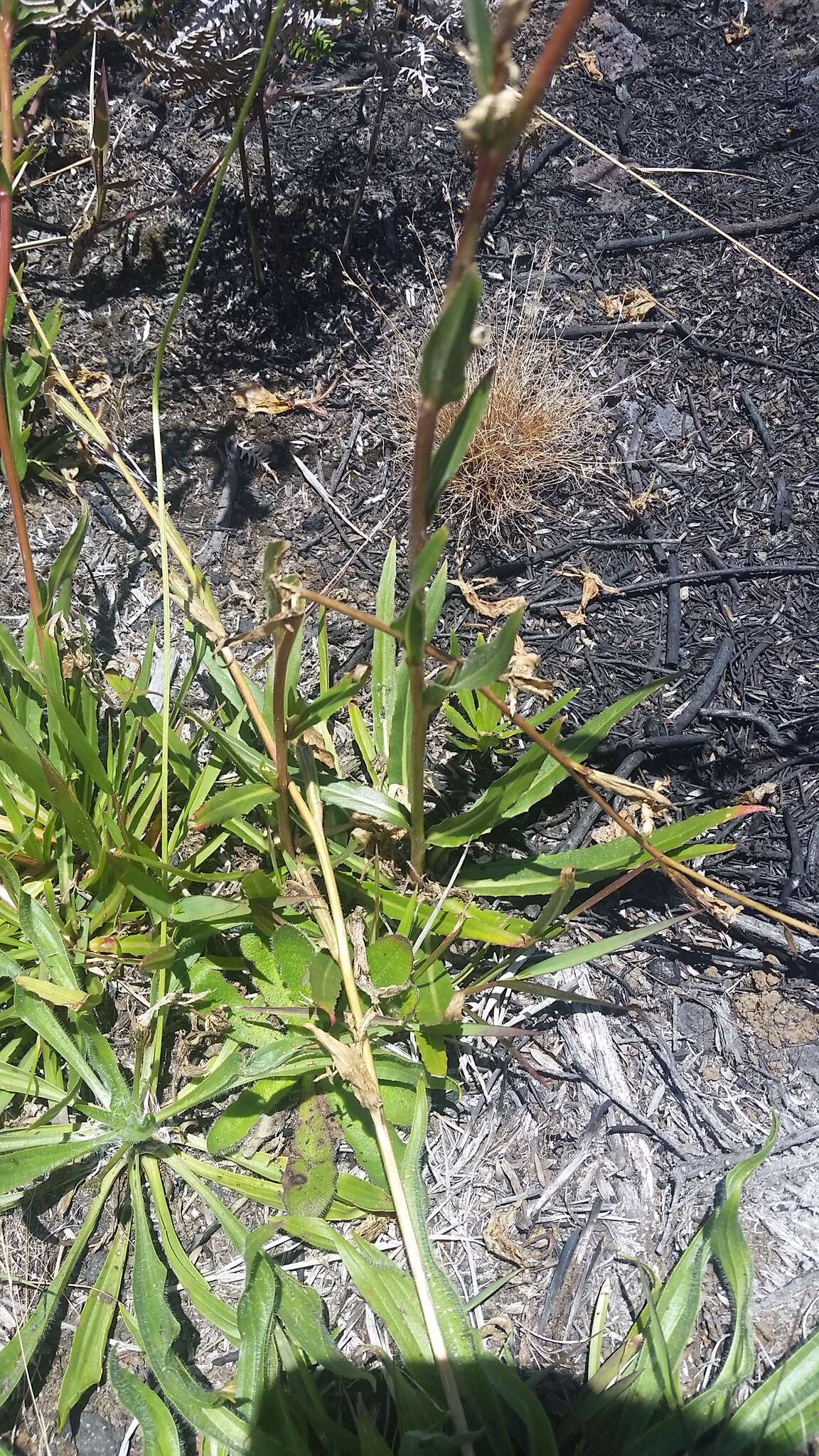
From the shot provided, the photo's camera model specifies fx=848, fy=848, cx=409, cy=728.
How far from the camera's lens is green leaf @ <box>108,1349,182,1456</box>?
3.95ft

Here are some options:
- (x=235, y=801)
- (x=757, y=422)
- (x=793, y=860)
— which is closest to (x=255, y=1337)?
(x=235, y=801)

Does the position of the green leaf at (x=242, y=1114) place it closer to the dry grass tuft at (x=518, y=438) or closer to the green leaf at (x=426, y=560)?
the green leaf at (x=426, y=560)

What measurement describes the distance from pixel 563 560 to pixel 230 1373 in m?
1.62

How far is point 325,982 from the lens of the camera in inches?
48.9

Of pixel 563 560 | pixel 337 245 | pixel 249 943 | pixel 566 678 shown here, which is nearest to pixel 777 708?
pixel 566 678

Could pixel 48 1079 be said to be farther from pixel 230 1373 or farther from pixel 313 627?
pixel 313 627

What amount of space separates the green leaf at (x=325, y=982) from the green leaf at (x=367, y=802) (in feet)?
A: 0.89

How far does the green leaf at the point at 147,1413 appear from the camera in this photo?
121 cm

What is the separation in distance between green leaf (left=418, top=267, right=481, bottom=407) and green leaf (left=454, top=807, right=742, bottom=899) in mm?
902

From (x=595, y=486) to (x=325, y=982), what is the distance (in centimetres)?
129

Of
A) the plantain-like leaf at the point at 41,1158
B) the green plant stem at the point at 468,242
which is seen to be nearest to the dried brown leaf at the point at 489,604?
the green plant stem at the point at 468,242

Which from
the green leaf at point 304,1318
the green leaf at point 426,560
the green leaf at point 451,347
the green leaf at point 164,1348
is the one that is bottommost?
the green leaf at point 164,1348

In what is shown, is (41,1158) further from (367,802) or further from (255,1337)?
(367,802)

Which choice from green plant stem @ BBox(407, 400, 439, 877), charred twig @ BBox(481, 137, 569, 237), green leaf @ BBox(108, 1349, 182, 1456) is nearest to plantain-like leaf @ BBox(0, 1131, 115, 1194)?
green leaf @ BBox(108, 1349, 182, 1456)
